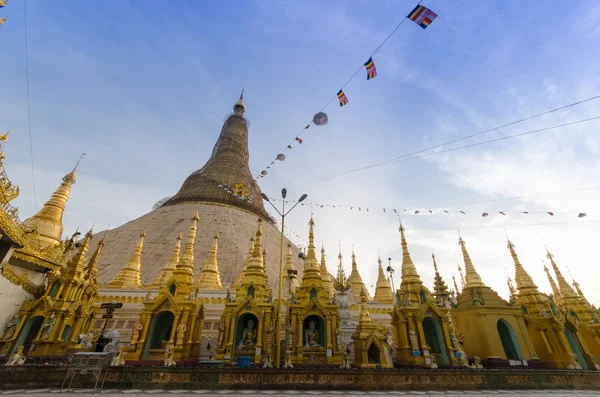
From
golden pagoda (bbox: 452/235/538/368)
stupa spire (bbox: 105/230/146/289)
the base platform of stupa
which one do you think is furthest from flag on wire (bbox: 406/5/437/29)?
stupa spire (bbox: 105/230/146/289)

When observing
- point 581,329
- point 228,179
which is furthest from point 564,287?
point 228,179

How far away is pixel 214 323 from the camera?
21375 millimetres

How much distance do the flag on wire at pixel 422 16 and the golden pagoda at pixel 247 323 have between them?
621 inches

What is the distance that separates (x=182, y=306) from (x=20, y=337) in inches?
319

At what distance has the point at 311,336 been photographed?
16312 millimetres

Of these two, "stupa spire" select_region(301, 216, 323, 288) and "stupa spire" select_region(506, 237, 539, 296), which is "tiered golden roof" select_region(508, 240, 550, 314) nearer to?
"stupa spire" select_region(506, 237, 539, 296)

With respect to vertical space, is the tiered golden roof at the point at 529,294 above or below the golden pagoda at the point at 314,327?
above

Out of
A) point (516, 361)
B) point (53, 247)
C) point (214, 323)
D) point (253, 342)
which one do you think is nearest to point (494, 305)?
point (516, 361)

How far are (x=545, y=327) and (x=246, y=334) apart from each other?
20066 millimetres

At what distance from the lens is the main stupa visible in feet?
120

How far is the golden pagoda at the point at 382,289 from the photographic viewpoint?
29.0 m

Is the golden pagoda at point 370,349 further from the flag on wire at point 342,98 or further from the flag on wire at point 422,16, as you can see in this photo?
the flag on wire at point 422,16

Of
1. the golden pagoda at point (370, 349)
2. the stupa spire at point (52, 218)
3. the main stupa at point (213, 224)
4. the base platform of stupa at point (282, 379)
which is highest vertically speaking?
the main stupa at point (213, 224)

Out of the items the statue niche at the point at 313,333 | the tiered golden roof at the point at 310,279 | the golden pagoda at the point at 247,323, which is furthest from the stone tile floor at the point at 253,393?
the tiered golden roof at the point at 310,279
